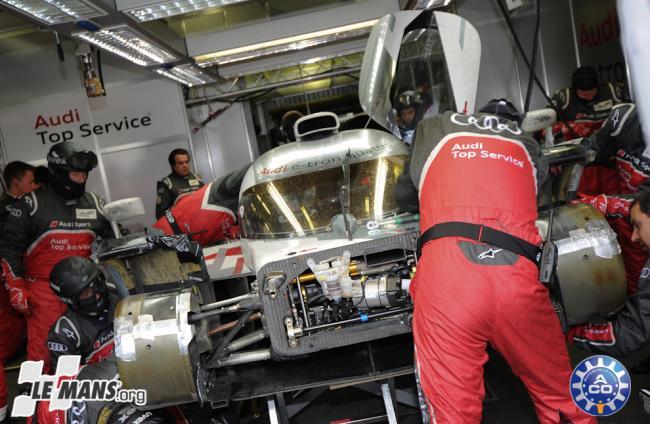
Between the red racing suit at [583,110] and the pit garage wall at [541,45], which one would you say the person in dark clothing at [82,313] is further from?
the pit garage wall at [541,45]

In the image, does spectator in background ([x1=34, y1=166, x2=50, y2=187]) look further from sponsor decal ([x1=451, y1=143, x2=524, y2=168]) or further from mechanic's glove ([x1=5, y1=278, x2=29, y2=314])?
sponsor decal ([x1=451, y1=143, x2=524, y2=168])

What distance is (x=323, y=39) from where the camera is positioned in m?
8.92

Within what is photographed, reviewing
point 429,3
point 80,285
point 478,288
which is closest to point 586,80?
point 429,3

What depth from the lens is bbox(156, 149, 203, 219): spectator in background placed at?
696 centimetres

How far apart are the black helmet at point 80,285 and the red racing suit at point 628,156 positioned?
3.37 metres

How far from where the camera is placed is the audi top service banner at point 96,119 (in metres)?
8.95

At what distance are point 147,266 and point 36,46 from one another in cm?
685

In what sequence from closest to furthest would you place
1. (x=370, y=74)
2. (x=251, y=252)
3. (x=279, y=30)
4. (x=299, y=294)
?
(x=299, y=294) → (x=251, y=252) → (x=370, y=74) → (x=279, y=30)

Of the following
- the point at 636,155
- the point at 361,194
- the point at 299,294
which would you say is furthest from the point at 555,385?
the point at 636,155

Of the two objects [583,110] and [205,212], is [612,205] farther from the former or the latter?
[583,110]

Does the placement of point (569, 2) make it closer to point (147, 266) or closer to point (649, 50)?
point (147, 266)

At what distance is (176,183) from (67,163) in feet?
7.90

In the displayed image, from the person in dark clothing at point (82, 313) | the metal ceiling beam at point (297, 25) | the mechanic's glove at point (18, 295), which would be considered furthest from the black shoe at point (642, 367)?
the metal ceiling beam at point (297, 25)

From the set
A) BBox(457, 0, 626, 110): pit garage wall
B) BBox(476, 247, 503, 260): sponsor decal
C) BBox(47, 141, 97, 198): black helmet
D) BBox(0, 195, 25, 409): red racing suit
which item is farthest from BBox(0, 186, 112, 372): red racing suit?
BBox(457, 0, 626, 110): pit garage wall
